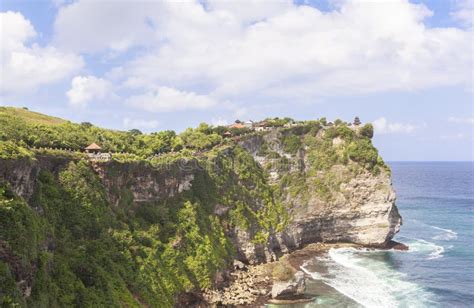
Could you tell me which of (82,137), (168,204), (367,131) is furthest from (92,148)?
(367,131)

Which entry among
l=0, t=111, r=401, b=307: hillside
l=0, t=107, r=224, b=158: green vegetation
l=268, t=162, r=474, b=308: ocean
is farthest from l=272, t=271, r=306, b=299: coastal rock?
l=0, t=107, r=224, b=158: green vegetation

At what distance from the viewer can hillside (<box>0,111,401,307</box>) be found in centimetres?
3503

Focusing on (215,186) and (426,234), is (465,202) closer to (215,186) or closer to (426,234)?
(426,234)

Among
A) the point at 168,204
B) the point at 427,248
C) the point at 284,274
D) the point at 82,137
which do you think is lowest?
the point at 427,248

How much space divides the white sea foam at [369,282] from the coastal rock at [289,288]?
21.4ft

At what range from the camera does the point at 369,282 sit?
6350 cm

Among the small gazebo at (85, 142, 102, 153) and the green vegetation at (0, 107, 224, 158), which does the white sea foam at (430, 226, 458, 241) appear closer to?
the green vegetation at (0, 107, 224, 158)

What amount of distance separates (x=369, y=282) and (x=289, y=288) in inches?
583

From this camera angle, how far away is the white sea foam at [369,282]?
184ft

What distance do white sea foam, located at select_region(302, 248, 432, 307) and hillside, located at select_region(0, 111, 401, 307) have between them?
393 inches

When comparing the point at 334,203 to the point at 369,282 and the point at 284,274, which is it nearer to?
the point at 369,282

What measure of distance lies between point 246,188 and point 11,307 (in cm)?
5995

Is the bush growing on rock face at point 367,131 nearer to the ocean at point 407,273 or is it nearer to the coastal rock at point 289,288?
the ocean at point 407,273

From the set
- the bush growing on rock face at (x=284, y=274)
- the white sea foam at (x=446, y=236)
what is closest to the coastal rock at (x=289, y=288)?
the bush growing on rock face at (x=284, y=274)
